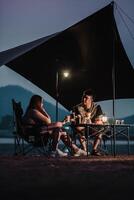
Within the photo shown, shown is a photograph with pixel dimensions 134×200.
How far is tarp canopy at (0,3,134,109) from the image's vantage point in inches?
286

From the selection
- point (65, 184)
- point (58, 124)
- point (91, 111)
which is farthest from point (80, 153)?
point (65, 184)

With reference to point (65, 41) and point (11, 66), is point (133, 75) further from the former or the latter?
point (11, 66)

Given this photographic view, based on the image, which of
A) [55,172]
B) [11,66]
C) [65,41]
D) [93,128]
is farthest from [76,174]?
[11,66]

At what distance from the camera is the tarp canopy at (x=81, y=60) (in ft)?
23.8

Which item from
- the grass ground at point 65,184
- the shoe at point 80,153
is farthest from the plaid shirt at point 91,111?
the grass ground at point 65,184

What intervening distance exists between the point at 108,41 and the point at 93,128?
1.57 metres

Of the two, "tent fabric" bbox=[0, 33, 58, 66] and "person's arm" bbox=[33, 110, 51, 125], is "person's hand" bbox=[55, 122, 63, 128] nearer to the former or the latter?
"person's arm" bbox=[33, 110, 51, 125]

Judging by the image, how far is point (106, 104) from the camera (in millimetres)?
8852

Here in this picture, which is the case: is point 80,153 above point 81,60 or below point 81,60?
below

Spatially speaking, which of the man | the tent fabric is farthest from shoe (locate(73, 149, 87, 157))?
the tent fabric

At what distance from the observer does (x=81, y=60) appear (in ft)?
26.9

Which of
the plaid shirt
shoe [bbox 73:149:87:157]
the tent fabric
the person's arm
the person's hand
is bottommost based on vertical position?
shoe [bbox 73:149:87:157]

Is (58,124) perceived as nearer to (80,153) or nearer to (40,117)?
(40,117)

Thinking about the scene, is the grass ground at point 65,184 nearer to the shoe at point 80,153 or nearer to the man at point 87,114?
the shoe at point 80,153
